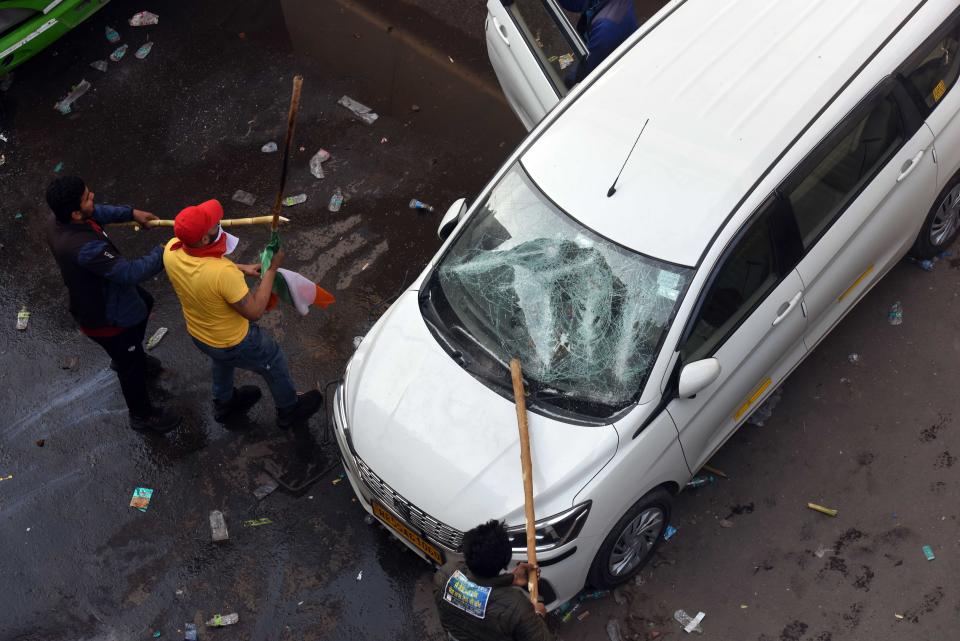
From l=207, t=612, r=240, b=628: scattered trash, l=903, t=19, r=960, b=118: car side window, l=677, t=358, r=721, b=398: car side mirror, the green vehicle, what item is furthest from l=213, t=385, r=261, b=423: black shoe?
l=903, t=19, r=960, b=118: car side window

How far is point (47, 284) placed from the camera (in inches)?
274

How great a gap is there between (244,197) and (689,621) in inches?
171

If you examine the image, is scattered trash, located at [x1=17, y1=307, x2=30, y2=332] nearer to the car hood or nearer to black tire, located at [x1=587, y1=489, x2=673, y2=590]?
the car hood

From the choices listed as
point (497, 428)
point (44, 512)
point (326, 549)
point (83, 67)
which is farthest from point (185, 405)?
point (83, 67)

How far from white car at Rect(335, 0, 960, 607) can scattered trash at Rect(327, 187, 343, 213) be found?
206 cm

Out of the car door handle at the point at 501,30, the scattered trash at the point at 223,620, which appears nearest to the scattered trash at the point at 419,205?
the car door handle at the point at 501,30

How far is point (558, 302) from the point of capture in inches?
190

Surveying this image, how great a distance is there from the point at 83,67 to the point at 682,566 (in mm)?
6487

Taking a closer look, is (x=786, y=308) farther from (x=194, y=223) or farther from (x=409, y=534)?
(x=194, y=223)

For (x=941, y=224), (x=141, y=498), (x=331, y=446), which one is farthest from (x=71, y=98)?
(x=941, y=224)

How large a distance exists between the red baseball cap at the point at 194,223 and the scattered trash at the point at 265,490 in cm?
164

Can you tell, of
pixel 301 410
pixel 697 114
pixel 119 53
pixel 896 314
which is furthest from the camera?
pixel 119 53

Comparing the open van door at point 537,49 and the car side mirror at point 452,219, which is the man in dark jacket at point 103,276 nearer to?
A: the car side mirror at point 452,219

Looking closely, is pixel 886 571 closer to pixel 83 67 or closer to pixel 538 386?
pixel 538 386
